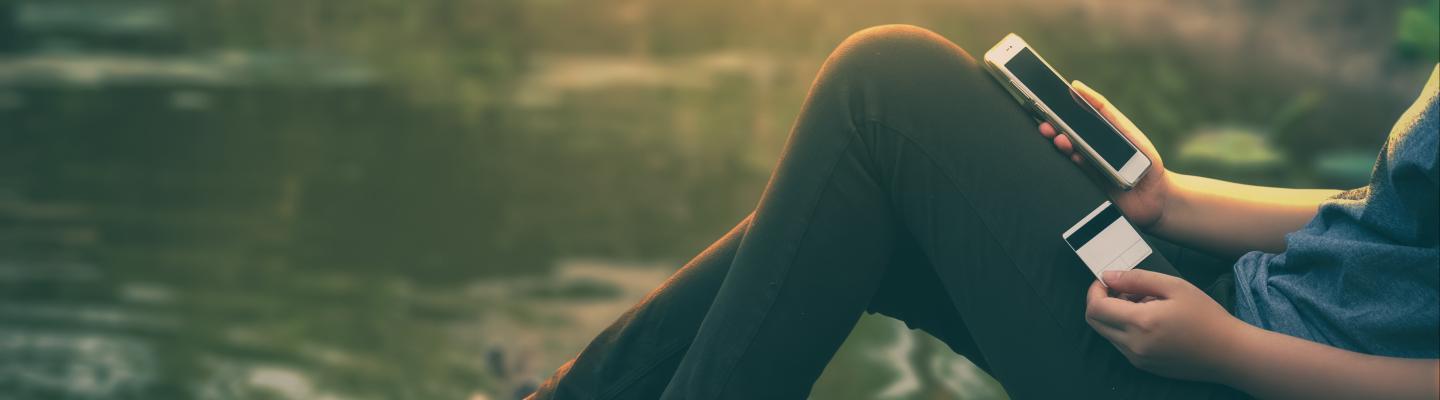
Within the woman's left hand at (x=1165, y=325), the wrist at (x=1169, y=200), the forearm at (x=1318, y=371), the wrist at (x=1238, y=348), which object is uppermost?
the wrist at (x=1169, y=200)

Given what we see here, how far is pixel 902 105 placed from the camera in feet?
3.81

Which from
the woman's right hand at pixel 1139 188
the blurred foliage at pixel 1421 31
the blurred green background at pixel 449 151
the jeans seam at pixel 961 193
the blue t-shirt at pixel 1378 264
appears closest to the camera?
the blue t-shirt at pixel 1378 264

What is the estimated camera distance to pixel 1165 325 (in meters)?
1.04

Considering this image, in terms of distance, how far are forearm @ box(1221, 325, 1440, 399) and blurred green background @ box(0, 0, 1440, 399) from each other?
1033 mm

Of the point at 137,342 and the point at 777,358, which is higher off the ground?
the point at 137,342

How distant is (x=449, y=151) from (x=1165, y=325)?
9.79ft

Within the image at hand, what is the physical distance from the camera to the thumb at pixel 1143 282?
1.07 m

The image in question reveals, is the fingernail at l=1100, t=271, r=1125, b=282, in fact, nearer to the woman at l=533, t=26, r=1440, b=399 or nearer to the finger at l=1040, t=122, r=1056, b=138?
the woman at l=533, t=26, r=1440, b=399

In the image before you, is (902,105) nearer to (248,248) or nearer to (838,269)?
(838,269)

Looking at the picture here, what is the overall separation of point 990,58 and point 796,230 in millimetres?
231

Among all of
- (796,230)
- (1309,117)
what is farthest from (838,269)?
(1309,117)

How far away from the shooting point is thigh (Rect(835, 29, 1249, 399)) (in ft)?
3.67

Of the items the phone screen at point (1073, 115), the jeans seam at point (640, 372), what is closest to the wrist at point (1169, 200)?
the phone screen at point (1073, 115)

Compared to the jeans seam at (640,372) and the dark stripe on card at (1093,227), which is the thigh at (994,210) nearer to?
the dark stripe on card at (1093,227)
